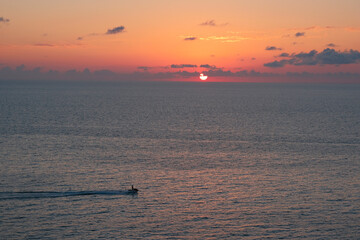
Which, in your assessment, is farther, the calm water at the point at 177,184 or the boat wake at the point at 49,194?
the boat wake at the point at 49,194

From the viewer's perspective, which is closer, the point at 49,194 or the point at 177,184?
the point at 49,194

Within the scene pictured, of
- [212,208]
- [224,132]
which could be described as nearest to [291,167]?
[212,208]

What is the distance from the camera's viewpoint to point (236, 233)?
2047 inches

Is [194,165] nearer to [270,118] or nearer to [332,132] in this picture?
[332,132]

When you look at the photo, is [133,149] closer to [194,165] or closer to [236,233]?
[194,165]

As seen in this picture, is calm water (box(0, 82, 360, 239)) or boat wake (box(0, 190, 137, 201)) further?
boat wake (box(0, 190, 137, 201))

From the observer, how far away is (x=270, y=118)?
162m

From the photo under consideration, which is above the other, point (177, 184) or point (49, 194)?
point (49, 194)

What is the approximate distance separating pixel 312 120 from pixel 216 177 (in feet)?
298

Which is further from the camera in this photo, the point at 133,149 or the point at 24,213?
the point at 133,149

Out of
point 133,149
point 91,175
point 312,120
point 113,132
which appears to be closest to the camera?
point 91,175

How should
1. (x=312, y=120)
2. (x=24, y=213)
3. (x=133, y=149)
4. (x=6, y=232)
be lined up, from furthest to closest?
(x=312, y=120), (x=133, y=149), (x=24, y=213), (x=6, y=232)

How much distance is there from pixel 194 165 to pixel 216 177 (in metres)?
9.55

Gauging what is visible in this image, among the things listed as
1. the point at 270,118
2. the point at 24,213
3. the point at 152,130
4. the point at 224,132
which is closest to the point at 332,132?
the point at 224,132
